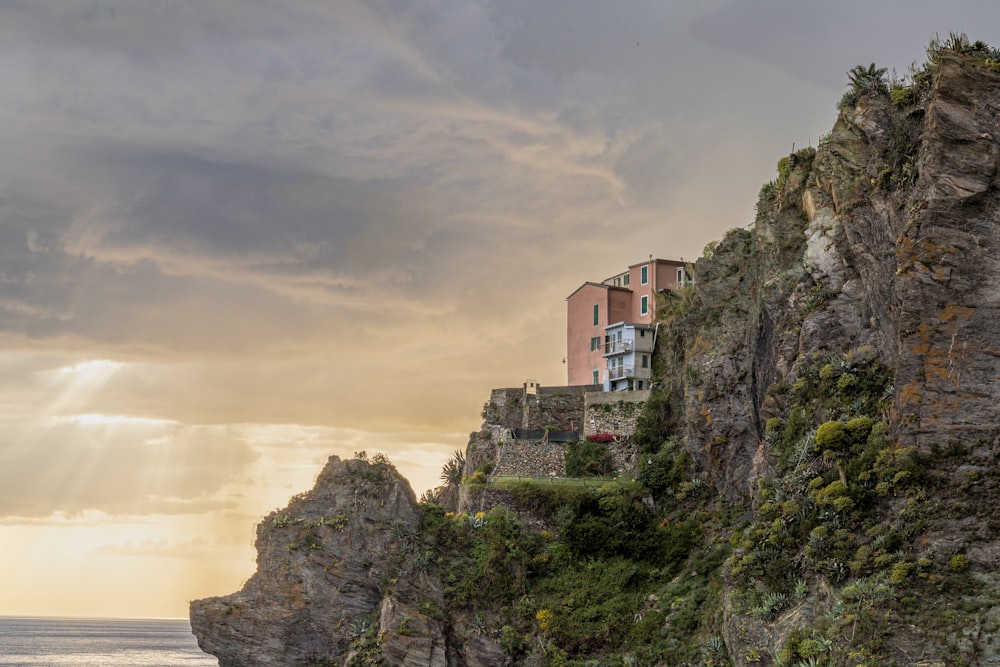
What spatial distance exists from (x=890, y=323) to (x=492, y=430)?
96.9 feet

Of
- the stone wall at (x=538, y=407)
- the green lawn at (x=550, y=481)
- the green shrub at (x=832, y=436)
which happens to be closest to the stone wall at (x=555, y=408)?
the stone wall at (x=538, y=407)

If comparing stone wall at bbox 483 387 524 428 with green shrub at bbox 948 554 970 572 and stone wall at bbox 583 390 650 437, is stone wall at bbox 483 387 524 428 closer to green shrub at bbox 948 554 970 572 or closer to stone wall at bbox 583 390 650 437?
stone wall at bbox 583 390 650 437

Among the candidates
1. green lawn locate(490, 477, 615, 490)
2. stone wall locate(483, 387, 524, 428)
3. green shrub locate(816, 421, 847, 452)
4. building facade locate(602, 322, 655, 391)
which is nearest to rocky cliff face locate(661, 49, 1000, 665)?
green shrub locate(816, 421, 847, 452)

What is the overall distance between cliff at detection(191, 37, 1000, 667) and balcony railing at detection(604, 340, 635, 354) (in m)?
3.01

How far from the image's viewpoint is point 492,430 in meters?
70.2

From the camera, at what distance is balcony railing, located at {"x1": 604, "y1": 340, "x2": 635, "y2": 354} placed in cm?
7112

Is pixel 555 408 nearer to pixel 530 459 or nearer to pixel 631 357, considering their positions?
pixel 530 459

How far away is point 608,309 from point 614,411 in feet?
36.9

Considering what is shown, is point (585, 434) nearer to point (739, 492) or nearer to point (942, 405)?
point (739, 492)

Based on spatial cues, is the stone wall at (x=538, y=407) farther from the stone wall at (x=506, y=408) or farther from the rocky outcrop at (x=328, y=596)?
the rocky outcrop at (x=328, y=596)

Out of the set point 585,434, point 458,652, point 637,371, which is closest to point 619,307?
point 637,371

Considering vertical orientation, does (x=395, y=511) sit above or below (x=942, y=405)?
below

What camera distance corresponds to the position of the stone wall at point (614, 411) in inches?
2564

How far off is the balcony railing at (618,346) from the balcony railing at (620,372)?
1.09 meters
